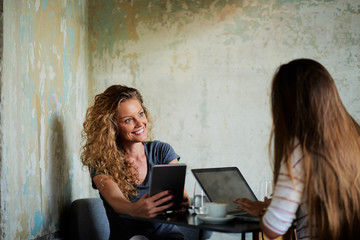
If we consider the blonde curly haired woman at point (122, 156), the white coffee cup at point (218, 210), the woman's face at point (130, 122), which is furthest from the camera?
the woman's face at point (130, 122)

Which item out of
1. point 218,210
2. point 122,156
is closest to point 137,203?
point 218,210

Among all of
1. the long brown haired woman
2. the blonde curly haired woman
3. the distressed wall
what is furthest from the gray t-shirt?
the long brown haired woman

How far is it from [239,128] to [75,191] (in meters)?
1.42

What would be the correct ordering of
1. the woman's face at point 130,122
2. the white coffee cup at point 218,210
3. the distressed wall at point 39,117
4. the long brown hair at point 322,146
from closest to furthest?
the long brown hair at point 322,146 < the white coffee cup at point 218,210 < the distressed wall at point 39,117 < the woman's face at point 130,122

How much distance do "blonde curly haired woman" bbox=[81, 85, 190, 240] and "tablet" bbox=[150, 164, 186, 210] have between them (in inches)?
4.9

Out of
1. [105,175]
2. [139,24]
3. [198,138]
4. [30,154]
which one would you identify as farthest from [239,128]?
[30,154]

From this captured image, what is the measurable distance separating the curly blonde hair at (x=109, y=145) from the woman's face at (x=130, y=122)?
0.03 meters

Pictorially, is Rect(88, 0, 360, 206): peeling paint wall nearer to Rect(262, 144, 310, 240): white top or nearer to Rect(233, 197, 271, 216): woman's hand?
Rect(233, 197, 271, 216): woman's hand

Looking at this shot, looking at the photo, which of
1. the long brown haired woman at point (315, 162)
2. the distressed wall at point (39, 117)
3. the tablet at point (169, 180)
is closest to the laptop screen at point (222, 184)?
the tablet at point (169, 180)

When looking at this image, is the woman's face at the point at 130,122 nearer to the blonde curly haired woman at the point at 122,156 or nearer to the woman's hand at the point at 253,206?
the blonde curly haired woman at the point at 122,156

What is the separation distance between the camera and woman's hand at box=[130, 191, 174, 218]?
2.09 m

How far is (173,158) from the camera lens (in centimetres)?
295

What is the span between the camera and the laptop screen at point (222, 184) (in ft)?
7.07

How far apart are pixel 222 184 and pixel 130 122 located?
85 cm
